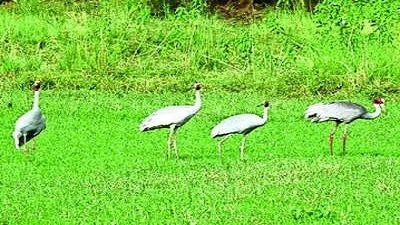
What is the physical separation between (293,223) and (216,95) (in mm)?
8341

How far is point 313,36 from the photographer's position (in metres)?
18.3

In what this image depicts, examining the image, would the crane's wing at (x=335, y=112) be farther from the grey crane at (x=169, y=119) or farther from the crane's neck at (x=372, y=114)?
the grey crane at (x=169, y=119)

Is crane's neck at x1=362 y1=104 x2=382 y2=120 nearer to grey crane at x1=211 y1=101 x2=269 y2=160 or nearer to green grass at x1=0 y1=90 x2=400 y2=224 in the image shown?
green grass at x1=0 y1=90 x2=400 y2=224

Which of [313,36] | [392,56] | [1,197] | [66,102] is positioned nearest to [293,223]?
[1,197]

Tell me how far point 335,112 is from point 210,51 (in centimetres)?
732

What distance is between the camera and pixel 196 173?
32.8 feet

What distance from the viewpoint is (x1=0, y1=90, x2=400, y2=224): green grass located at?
8312 mm

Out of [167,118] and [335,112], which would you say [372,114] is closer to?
[335,112]

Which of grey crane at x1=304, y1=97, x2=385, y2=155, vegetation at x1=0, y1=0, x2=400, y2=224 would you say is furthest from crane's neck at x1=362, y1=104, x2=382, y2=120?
vegetation at x1=0, y1=0, x2=400, y2=224

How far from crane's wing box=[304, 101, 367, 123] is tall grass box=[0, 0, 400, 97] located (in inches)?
179

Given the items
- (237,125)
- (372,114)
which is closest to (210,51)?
(372,114)

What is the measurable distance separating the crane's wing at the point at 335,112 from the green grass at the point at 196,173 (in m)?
0.39

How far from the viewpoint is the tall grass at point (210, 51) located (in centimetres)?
1656

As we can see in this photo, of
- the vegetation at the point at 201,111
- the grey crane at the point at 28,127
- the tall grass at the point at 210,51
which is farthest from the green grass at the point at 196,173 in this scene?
the tall grass at the point at 210,51
